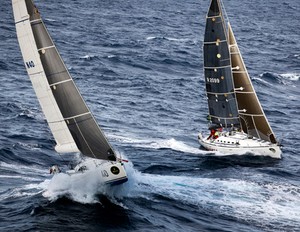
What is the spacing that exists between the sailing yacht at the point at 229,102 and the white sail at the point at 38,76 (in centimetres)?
2700

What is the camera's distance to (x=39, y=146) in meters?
70.6

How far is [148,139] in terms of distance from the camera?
77625 mm

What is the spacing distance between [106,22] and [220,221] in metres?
113

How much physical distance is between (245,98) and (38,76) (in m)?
32.5

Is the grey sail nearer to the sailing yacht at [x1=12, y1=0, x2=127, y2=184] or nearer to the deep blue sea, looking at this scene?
the deep blue sea

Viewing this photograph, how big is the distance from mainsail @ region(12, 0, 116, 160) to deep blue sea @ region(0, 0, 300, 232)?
2836 millimetres

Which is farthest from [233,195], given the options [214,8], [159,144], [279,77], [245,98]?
[279,77]

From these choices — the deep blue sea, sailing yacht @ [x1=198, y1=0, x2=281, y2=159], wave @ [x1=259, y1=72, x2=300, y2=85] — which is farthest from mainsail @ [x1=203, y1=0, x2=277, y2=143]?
wave @ [x1=259, y1=72, x2=300, y2=85]

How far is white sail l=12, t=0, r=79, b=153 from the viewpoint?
166 ft

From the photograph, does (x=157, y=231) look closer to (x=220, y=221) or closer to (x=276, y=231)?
(x=220, y=221)

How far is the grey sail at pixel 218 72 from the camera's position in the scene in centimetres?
7538

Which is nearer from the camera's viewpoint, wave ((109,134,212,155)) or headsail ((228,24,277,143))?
wave ((109,134,212,155))

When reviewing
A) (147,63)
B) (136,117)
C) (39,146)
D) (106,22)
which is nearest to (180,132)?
(136,117)

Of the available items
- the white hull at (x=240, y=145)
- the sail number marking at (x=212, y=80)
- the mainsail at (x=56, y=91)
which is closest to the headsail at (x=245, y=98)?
the white hull at (x=240, y=145)
